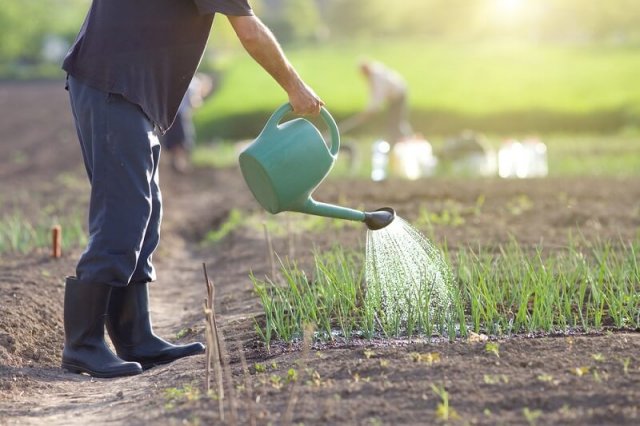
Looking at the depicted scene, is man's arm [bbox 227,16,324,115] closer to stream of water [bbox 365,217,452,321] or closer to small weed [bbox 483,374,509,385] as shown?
stream of water [bbox 365,217,452,321]

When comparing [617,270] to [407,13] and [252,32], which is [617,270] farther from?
[407,13]

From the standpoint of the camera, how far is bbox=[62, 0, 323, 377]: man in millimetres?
3877

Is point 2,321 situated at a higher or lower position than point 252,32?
lower

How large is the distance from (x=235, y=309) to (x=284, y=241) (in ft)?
5.61

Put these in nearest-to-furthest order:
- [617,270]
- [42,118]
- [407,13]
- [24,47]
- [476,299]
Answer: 1. [476,299]
2. [617,270]
3. [42,118]
4. [24,47]
5. [407,13]

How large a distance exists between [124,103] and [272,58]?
53cm

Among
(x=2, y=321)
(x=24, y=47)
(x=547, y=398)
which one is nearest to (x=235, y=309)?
(x=2, y=321)

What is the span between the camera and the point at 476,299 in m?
3.85

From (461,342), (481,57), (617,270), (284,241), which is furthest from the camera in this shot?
(481,57)

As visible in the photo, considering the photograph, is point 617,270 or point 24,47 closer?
point 617,270

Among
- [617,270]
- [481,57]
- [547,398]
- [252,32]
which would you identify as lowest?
[547,398]

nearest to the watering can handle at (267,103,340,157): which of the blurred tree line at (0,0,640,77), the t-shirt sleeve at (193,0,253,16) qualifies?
the t-shirt sleeve at (193,0,253,16)

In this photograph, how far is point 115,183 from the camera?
3.88 meters

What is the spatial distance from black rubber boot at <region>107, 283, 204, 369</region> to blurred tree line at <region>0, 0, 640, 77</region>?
113 feet
